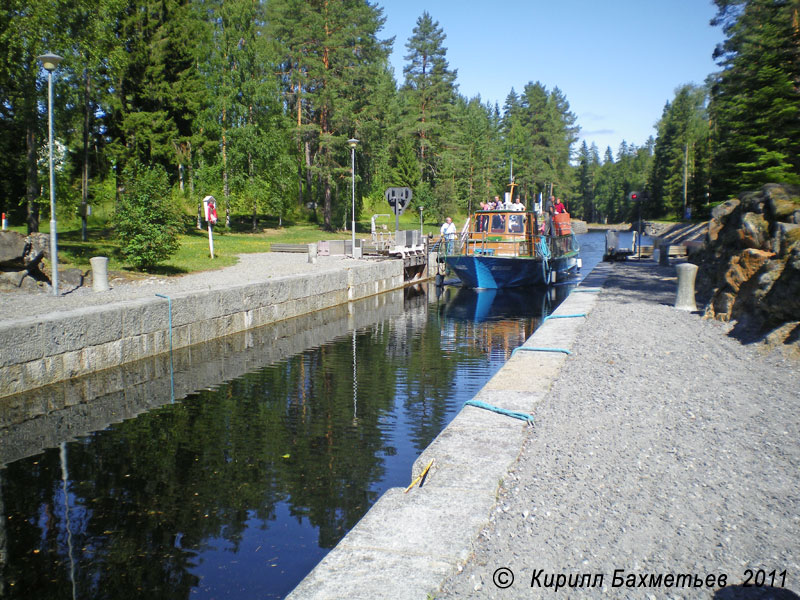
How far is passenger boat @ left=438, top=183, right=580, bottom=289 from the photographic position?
82.3ft

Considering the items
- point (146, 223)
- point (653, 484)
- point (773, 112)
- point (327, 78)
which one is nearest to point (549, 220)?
point (773, 112)

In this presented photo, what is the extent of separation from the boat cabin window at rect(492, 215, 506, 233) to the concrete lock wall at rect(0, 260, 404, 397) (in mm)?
9951

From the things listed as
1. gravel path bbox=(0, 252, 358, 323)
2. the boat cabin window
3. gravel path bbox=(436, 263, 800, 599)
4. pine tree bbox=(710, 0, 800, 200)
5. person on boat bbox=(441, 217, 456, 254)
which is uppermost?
A: pine tree bbox=(710, 0, 800, 200)

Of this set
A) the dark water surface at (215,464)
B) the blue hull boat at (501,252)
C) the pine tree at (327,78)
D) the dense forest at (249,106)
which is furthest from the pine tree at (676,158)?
the dark water surface at (215,464)

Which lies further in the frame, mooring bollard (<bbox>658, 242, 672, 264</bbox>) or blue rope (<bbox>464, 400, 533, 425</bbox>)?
mooring bollard (<bbox>658, 242, 672, 264</bbox>)

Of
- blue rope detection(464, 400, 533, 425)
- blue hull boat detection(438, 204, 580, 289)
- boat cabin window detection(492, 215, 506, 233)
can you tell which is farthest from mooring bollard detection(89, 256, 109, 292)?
boat cabin window detection(492, 215, 506, 233)

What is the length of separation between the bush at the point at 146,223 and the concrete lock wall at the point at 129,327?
13.2 ft

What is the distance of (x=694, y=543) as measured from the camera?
4023 mm

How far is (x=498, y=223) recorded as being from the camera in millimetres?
26547

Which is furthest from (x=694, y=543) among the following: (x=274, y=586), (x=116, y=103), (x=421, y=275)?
(x=116, y=103)

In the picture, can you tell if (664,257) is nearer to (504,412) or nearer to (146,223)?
(146,223)

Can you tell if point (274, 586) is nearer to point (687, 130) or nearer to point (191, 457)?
point (191, 457)

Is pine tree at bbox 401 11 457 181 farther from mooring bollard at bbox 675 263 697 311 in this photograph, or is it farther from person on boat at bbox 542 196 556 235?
mooring bollard at bbox 675 263 697 311

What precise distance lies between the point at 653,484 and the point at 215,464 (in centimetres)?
471
